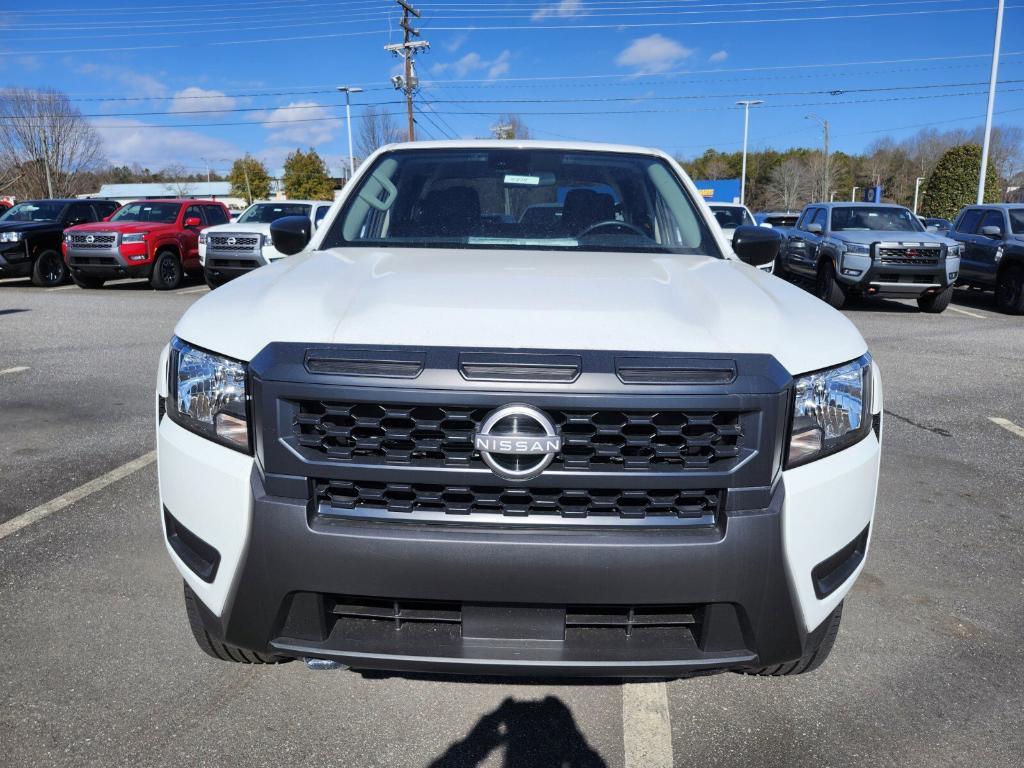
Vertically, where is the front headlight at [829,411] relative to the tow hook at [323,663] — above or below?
above

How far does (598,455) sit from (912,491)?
3.32 meters

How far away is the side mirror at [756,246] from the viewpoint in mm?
3389

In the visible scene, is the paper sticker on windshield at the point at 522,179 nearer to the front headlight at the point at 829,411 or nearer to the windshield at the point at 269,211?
the front headlight at the point at 829,411

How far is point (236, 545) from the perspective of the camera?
1.86 metres

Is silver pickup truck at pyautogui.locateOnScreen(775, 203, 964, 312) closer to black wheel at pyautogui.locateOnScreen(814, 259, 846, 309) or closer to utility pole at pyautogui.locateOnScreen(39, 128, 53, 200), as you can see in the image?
black wheel at pyautogui.locateOnScreen(814, 259, 846, 309)

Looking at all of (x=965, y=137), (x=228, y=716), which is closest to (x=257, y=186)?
(x=965, y=137)

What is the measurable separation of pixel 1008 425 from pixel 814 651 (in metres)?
4.78

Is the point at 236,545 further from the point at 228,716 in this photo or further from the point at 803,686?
the point at 803,686

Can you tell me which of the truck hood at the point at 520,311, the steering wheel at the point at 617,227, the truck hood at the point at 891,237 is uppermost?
the steering wheel at the point at 617,227

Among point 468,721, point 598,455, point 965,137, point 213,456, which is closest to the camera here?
point 598,455

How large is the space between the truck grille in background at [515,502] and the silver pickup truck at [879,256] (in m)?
11.9

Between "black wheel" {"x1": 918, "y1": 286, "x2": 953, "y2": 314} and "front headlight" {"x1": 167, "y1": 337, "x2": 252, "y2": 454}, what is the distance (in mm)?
13199

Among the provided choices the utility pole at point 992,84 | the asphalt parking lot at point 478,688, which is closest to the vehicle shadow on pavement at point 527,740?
the asphalt parking lot at point 478,688

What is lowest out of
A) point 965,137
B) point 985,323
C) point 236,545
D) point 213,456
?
point 985,323
